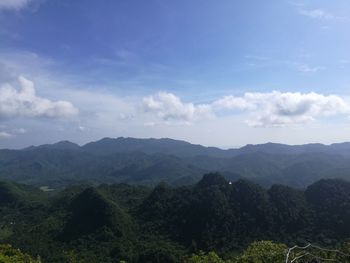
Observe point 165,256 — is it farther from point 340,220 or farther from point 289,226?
point 340,220

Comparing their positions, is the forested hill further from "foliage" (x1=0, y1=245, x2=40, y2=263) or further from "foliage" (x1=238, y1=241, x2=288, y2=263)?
"foliage" (x1=238, y1=241, x2=288, y2=263)

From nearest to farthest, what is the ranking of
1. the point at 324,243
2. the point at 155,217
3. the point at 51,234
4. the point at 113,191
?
the point at 324,243
the point at 51,234
the point at 155,217
the point at 113,191

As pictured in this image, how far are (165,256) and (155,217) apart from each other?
3647 centimetres

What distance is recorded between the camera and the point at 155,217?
115375 mm

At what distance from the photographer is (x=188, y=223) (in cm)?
10794

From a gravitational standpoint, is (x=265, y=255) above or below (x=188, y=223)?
above

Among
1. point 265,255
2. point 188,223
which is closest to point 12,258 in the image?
point 265,255

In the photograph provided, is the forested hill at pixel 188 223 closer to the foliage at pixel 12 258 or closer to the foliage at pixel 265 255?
the foliage at pixel 12 258

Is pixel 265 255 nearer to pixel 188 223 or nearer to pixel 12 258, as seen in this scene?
pixel 12 258

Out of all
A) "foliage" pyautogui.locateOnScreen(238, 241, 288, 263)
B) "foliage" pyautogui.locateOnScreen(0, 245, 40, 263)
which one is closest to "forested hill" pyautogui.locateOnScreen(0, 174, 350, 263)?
"foliage" pyautogui.locateOnScreen(0, 245, 40, 263)

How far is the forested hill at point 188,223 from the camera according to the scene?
299ft

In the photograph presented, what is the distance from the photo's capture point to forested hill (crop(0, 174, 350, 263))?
91.2 meters

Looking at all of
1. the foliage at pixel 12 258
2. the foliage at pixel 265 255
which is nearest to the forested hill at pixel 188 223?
the foliage at pixel 12 258

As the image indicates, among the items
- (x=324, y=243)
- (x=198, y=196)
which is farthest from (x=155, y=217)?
(x=324, y=243)
